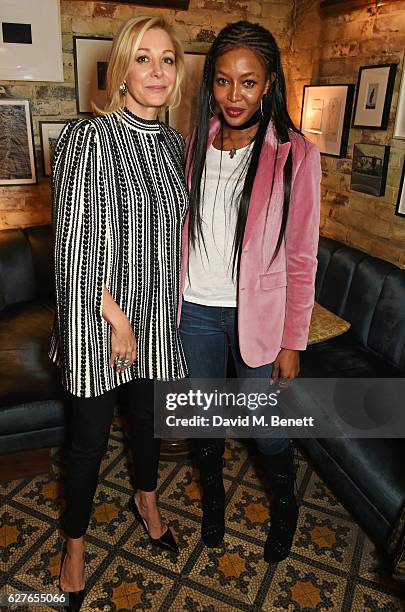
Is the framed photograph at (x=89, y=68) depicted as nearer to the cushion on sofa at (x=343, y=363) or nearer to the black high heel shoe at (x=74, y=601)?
the cushion on sofa at (x=343, y=363)

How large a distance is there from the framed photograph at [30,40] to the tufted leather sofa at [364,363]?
198 cm

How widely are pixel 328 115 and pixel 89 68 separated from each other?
4.92 feet

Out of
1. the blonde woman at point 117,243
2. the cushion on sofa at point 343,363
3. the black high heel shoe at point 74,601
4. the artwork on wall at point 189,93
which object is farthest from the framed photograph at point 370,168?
the black high heel shoe at point 74,601

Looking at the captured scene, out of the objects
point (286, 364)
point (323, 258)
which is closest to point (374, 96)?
point (323, 258)

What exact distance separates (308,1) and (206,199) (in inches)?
98.7

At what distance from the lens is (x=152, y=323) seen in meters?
1.58

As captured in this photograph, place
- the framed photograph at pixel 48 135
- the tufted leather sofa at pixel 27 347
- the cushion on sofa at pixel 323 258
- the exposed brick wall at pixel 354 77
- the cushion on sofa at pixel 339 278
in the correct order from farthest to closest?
the framed photograph at pixel 48 135 < the cushion on sofa at pixel 323 258 < the cushion on sofa at pixel 339 278 < the exposed brick wall at pixel 354 77 < the tufted leather sofa at pixel 27 347

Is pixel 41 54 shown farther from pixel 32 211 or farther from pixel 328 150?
pixel 328 150

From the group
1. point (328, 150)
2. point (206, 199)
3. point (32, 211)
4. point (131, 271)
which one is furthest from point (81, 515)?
point (328, 150)

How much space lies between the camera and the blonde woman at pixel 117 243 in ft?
4.40

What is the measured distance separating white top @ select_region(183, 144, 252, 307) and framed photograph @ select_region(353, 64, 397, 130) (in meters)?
1.46

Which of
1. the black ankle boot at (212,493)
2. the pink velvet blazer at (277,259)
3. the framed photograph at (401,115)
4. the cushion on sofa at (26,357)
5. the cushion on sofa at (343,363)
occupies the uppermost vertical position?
the framed photograph at (401,115)

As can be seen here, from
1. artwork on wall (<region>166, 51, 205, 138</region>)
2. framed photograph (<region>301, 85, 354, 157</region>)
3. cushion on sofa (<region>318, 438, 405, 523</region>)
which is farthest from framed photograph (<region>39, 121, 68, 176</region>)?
cushion on sofa (<region>318, 438, 405, 523</region>)

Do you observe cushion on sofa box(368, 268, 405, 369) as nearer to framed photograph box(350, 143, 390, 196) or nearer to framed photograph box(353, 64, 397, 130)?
framed photograph box(350, 143, 390, 196)
